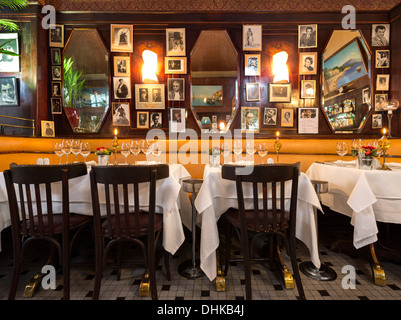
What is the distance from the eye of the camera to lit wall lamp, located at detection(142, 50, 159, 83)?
342 cm

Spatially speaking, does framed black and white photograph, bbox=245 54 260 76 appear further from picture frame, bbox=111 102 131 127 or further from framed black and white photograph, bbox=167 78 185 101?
picture frame, bbox=111 102 131 127

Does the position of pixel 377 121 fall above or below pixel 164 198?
above

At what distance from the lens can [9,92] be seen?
351 centimetres

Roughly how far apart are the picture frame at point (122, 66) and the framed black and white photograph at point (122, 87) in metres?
0.07

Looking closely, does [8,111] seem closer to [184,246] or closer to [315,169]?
[184,246]

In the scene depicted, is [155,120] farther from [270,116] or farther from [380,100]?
[380,100]

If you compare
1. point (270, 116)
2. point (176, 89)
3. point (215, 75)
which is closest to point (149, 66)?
point (176, 89)

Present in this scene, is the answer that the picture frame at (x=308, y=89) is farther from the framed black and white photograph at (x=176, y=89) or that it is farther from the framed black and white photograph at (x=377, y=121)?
the framed black and white photograph at (x=176, y=89)

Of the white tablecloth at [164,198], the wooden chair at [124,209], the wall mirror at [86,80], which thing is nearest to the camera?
the wooden chair at [124,209]

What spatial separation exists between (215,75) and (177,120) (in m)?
1.03

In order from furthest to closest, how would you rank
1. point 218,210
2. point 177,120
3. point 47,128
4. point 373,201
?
1. point 177,120
2. point 47,128
3. point 218,210
4. point 373,201

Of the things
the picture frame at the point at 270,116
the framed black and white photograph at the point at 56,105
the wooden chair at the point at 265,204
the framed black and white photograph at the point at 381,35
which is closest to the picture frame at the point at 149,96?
the framed black and white photograph at the point at 56,105

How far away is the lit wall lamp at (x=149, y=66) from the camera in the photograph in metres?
3.42

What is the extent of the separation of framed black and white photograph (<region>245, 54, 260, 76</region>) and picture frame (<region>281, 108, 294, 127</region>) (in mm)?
821
